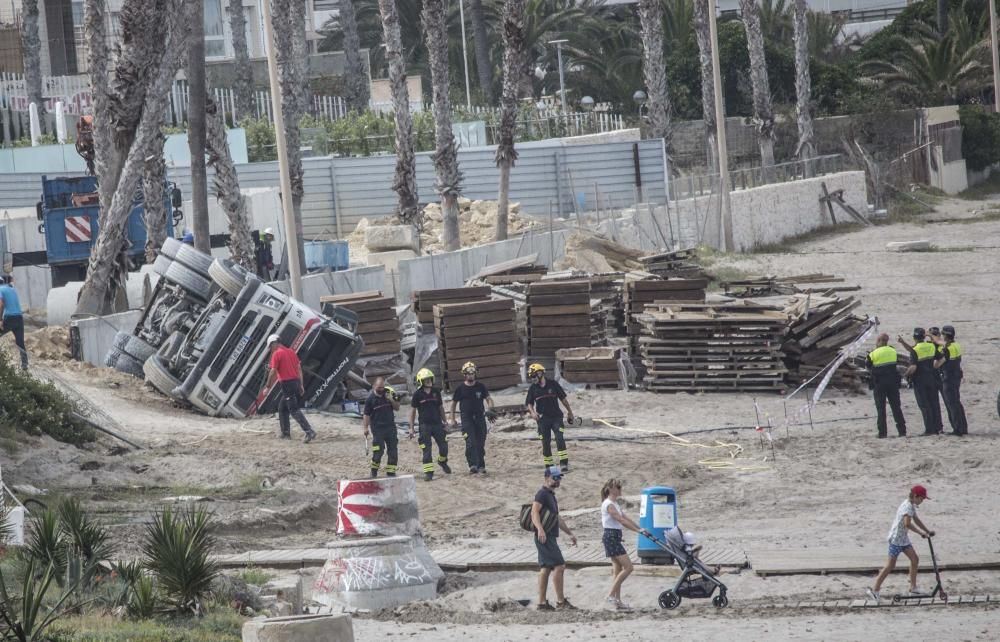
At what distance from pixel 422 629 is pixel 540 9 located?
52446 mm

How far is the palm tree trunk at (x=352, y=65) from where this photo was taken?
5628 cm

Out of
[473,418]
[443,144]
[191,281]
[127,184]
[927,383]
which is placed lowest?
[927,383]

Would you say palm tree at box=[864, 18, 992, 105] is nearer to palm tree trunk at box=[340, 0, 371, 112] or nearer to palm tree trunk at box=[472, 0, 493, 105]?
palm tree trunk at box=[472, 0, 493, 105]

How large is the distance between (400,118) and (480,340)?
49.4ft

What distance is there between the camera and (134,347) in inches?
949

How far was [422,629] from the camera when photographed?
41.0ft

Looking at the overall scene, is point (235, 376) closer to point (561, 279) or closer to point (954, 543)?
point (561, 279)

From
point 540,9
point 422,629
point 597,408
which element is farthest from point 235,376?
point 540,9

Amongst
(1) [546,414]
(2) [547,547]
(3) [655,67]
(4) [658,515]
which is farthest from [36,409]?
(3) [655,67]

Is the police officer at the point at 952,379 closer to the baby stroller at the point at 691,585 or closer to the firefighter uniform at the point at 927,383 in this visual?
the firefighter uniform at the point at 927,383

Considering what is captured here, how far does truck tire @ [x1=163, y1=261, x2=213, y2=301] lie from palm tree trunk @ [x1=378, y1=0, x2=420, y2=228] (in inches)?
620

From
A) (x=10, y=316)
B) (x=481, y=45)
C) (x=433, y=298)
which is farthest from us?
(x=481, y=45)

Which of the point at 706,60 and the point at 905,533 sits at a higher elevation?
the point at 706,60

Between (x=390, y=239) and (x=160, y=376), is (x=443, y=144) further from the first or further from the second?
(x=160, y=376)
